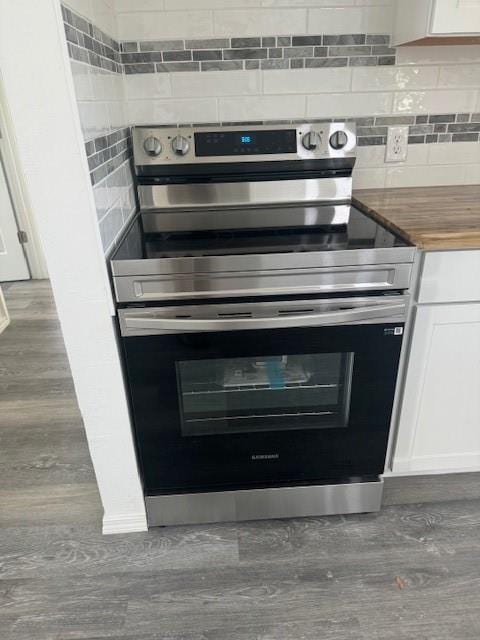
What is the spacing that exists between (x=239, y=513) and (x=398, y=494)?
0.56m

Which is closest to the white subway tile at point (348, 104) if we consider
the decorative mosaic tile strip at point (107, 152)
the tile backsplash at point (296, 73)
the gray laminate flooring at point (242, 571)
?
the tile backsplash at point (296, 73)

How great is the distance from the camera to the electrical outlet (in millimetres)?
1699

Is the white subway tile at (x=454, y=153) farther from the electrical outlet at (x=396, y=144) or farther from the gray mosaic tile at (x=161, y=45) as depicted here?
the gray mosaic tile at (x=161, y=45)

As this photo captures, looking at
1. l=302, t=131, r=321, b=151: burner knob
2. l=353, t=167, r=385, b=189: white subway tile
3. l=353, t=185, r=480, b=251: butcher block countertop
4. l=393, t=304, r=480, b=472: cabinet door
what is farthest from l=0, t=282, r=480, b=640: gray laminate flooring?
l=302, t=131, r=321, b=151: burner knob

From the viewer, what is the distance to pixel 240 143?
5.15 feet

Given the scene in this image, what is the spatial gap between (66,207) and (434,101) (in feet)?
4.51

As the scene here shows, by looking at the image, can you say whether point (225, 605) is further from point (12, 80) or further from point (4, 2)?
point (4, 2)

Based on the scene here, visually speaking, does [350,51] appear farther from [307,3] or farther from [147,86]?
[147,86]

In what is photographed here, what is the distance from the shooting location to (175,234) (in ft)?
4.43

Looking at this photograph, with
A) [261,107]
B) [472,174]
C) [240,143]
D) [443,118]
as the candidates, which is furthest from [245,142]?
[472,174]

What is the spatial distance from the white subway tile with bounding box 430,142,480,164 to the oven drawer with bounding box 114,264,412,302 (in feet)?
2.63

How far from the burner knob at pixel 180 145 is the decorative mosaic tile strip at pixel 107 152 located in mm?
161

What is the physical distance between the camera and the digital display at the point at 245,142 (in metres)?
1.56

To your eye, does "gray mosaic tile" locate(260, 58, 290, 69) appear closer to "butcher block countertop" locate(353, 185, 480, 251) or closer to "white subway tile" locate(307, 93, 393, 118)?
"white subway tile" locate(307, 93, 393, 118)
